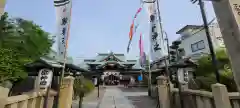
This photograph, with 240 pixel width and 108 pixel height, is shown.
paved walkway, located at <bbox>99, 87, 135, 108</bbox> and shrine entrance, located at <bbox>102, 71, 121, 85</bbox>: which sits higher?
shrine entrance, located at <bbox>102, 71, 121, 85</bbox>

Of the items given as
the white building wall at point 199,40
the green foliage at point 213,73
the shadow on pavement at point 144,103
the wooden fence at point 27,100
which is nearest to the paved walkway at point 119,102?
the shadow on pavement at point 144,103

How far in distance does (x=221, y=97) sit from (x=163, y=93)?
323 centimetres

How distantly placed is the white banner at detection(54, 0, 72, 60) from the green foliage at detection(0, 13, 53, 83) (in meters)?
3.29

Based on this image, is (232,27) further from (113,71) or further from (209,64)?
(113,71)

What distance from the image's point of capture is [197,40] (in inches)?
886

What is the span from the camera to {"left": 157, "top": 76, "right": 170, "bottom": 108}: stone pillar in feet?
23.7

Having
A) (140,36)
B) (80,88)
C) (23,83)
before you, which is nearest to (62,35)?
(80,88)

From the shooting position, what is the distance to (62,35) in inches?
257

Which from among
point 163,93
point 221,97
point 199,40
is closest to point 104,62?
point 199,40

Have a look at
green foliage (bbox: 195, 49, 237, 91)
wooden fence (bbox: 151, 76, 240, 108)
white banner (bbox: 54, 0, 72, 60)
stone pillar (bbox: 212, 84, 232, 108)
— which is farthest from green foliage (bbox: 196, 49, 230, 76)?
white banner (bbox: 54, 0, 72, 60)

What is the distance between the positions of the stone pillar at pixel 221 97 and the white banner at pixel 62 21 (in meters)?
6.17

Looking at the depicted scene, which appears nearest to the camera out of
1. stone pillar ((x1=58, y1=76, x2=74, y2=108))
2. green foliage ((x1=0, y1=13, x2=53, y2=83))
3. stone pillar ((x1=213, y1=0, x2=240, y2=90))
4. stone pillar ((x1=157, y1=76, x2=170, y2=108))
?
stone pillar ((x1=213, y1=0, x2=240, y2=90))

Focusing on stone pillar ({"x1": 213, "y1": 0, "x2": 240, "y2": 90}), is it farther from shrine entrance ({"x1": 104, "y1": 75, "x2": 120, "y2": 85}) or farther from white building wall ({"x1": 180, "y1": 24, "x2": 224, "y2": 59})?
shrine entrance ({"x1": 104, "y1": 75, "x2": 120, "y2": 85})

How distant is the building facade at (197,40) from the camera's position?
776 inches
